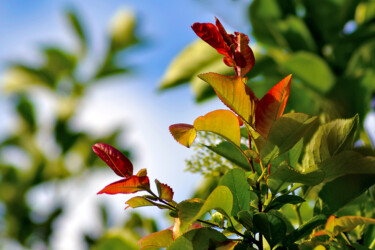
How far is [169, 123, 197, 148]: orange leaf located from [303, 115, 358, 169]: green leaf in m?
0.14

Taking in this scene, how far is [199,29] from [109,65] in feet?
6.91

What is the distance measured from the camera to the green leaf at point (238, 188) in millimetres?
458

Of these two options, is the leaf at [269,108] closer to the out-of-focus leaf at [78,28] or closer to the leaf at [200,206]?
the leaf at [200,206]

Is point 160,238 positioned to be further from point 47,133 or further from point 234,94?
point 47,133

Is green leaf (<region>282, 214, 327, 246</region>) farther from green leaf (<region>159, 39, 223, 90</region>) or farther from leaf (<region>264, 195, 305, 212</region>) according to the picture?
green leaf (<region>159, 39, 223, 90</region>)

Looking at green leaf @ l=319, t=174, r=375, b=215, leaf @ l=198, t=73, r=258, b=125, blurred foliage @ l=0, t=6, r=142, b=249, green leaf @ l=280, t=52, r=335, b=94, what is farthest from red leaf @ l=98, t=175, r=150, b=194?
blurred foliage @ l=0, t=6, r=142, b=249

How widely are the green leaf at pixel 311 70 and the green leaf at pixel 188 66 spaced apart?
260 mm

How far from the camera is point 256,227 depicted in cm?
43

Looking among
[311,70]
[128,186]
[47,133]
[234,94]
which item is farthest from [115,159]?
[47,133]

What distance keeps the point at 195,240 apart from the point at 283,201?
10cm

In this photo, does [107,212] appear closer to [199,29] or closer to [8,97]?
[8,97]

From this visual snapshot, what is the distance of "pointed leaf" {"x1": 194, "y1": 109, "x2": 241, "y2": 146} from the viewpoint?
16.5 inches

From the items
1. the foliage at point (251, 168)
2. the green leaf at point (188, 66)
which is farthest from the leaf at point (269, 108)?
the green leaf at point (188, 66)

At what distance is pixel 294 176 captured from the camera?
1.39 feet
